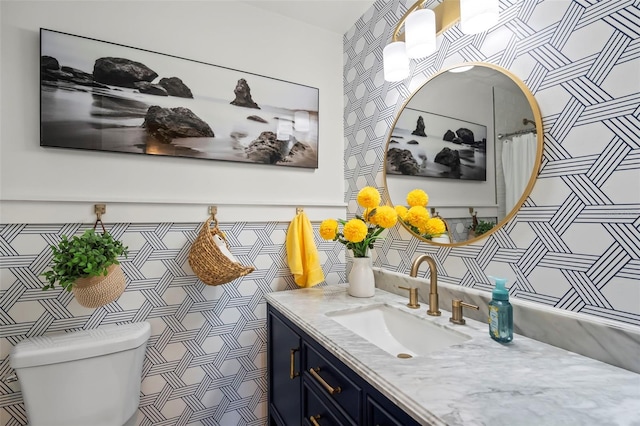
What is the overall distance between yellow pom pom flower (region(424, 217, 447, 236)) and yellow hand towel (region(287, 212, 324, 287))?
2.03ft

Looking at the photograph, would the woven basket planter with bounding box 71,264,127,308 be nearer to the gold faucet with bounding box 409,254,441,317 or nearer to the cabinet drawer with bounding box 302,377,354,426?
the cabinet drawer with bounding box 302,377,354,426

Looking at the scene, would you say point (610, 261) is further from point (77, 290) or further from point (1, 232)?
point (1, 232)

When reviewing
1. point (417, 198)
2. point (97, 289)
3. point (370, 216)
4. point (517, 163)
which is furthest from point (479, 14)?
point (97, 289)

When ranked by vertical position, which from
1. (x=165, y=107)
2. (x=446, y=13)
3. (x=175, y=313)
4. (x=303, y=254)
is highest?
(x=446, y=13)

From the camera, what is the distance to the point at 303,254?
1.69m

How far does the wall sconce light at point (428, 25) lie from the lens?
1025 millimetres

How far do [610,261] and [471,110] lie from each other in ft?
2.21

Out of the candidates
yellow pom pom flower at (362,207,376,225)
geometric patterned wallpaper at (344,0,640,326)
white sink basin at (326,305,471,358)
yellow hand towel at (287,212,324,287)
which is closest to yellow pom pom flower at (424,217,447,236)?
geometric patterned wallpaper at (344,0,640,326)

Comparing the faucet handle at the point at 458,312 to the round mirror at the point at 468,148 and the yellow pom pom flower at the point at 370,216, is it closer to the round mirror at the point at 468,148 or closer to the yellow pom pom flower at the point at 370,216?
the round mirror at the point at 468,148

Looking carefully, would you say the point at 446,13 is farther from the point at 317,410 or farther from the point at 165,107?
the point at 317,410

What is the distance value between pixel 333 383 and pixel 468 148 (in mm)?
988

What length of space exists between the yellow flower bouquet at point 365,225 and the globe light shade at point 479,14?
0.69 m

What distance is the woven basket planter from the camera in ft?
3.81

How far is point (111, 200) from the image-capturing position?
1341mm
